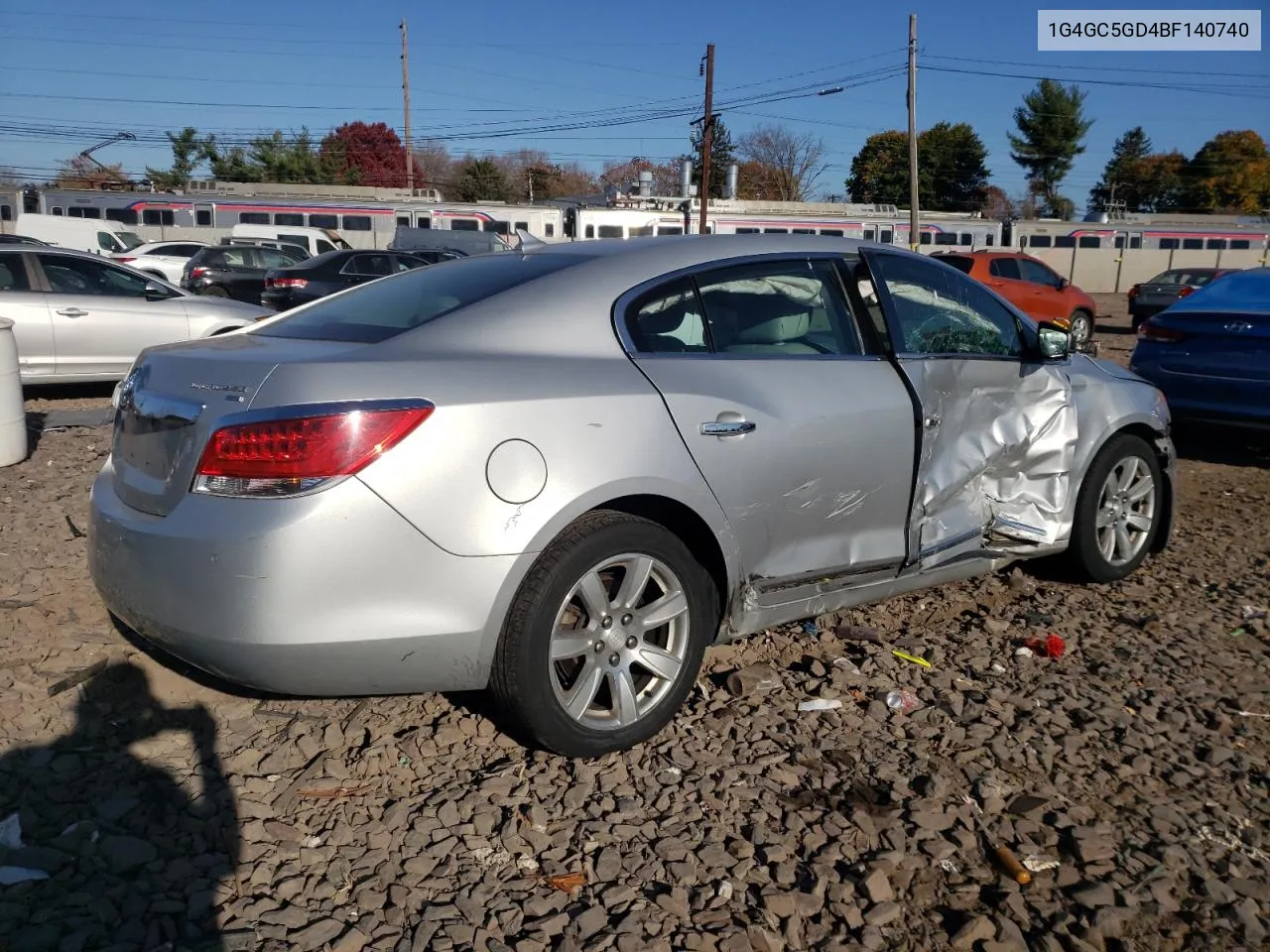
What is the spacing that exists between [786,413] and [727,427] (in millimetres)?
273

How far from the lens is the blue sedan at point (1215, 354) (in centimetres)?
729

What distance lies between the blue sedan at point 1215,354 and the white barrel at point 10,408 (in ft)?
26.2

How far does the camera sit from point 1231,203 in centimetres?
7369

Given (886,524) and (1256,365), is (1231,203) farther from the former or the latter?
(886,524)

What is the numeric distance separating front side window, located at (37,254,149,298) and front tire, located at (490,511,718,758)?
27.5 feet

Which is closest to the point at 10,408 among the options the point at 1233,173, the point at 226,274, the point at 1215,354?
the point at 1215,354

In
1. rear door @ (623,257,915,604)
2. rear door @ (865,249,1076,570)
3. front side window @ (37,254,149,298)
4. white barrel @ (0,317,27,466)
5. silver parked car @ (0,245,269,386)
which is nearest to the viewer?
rear door @ (623,257,915,604)

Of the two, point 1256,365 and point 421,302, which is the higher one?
point 421,302

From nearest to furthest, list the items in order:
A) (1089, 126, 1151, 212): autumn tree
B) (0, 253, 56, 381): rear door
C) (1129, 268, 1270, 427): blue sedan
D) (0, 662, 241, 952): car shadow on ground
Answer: (0, 662, 241, 952): car shadow on ground < (1129, 268, 1270, 427): blue sedan < (0, 253, 56, 381): rear door < (1089, 126, 1151, 212): autumn tree

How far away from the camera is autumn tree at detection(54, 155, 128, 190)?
60.5m

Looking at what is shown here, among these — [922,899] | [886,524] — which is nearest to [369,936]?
[922,899]

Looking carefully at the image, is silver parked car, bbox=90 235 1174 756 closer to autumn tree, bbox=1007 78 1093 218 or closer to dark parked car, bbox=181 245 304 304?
dark parked car, bbox=181 245 304 304

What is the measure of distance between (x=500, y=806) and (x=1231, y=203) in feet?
279

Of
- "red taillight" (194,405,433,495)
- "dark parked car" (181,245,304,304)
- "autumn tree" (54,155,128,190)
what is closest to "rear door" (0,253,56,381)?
"red taillight" (194,405,433,495)
